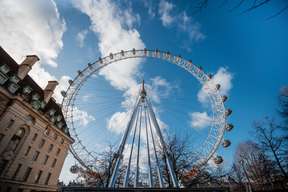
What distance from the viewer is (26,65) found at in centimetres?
2797

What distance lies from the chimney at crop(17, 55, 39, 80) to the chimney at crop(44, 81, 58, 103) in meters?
6.70

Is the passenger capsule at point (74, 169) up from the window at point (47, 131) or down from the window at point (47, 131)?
down

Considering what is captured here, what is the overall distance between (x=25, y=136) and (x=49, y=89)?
12441 millimetres

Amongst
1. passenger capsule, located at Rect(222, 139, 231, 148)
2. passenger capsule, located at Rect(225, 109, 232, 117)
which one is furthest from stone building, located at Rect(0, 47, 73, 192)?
passenger capsule, located at Rect(225, 109, 232, 117)

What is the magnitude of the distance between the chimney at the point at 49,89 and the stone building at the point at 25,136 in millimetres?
396

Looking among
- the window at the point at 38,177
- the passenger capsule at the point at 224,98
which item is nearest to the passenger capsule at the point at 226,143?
the passenger capsule at the point at 224,98

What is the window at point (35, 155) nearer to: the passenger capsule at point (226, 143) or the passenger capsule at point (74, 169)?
the passenger capsule at point (74, 169)

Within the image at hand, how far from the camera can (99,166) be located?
75.4 ft

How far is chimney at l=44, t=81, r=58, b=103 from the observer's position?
33.5 m

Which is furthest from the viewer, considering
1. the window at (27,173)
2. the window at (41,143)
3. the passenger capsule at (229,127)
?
the window at (41,143)

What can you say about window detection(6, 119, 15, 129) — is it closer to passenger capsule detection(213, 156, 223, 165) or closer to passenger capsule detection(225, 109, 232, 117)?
passenger capsule detection(213, 156, 223, 165)

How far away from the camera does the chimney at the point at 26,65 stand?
2708 cm

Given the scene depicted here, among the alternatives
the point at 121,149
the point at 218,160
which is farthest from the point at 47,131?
the point at 218,160

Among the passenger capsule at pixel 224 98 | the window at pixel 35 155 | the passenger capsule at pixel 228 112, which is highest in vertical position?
the passenger capsule at pixel 224 98
